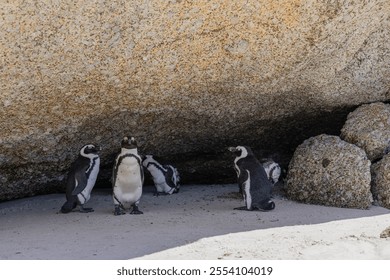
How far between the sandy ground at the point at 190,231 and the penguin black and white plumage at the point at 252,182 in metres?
0.11

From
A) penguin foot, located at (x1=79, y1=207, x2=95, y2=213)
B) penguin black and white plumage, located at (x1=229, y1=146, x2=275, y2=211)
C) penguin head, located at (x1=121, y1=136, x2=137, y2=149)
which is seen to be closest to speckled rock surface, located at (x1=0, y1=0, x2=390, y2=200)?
penguin head, located at (x1=121, y1=136, x2=137, y2=149)

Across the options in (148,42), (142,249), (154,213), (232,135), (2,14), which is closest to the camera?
(142,249)

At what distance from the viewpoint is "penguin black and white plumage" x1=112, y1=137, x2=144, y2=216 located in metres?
5.46

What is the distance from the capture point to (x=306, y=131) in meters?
6.42

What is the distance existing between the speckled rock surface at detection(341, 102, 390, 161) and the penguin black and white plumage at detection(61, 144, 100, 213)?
2003mm

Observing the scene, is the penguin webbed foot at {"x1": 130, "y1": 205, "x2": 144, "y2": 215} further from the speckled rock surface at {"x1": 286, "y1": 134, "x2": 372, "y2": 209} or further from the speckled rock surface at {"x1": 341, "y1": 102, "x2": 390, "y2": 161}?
the speckled rock surface at {"x1": 341, "y1": 102, "x2": 390, "y2": 161}

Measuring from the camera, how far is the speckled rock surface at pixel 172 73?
473 cm

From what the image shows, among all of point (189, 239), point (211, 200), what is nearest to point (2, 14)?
point (189, 239)

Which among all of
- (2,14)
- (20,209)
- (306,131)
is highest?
(2,14)

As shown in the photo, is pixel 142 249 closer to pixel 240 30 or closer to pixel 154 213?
pixel 154 213

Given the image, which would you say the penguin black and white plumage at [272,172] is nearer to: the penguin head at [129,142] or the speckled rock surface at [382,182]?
the speckled rock surface at [382,182]

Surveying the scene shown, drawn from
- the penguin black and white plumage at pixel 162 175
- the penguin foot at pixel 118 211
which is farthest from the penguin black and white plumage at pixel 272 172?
the penguin foot at pixel 118 211

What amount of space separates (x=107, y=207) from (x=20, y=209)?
0.67 m

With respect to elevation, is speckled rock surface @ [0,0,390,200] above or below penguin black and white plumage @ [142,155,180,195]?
above
